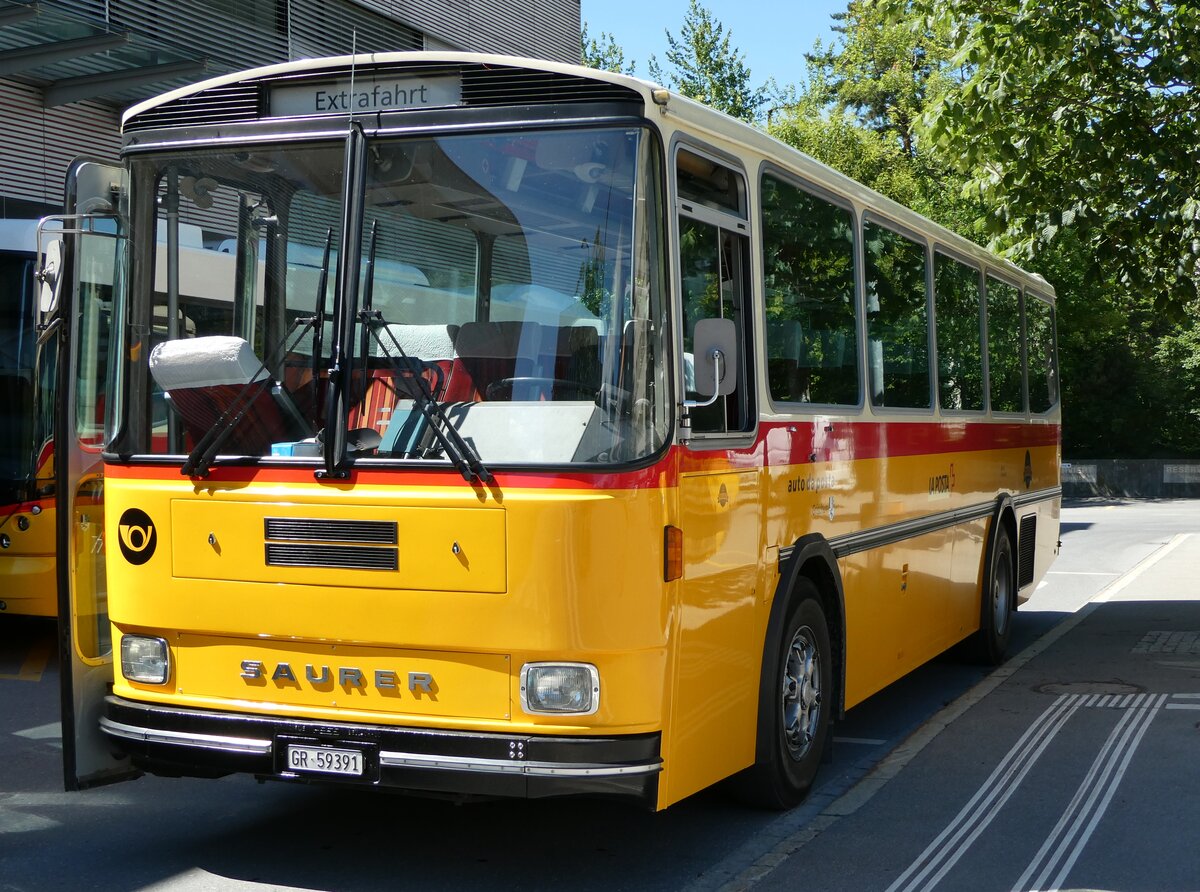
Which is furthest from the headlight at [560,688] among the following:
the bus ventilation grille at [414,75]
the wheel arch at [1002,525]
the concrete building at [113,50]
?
Answer: the concrete building at [113,50]

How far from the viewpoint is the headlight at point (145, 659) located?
5449 mm

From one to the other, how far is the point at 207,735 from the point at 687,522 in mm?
1912

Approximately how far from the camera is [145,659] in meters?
5.50

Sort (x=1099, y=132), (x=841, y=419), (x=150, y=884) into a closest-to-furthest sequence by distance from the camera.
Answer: (x=150, y=884)
(x=841, y=419)
(x=1099, y=132)

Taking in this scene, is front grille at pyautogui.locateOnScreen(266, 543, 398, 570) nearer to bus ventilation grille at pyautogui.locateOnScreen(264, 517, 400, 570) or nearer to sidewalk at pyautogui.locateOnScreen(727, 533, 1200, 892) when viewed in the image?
bus ventilation grille at pyautogui.locateOnScreen(264, 517, 400, 570)

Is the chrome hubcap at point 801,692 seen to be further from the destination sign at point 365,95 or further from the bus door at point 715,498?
the destination sign at point 365,95

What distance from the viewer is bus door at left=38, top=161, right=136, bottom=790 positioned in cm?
550

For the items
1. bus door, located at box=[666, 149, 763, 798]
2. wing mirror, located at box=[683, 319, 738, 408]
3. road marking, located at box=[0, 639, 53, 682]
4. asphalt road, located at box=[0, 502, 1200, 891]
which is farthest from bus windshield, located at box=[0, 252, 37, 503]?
wing mirror, located at box=[683, 319, 738, 408]

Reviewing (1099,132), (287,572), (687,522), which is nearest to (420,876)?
(287,572)

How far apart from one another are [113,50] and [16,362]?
5.04m

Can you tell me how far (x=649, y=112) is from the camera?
506cm

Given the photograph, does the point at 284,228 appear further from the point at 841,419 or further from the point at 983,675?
the point at 983,675

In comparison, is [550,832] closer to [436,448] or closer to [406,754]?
[406,754]

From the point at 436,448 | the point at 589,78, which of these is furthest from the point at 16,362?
the point at 589,78
